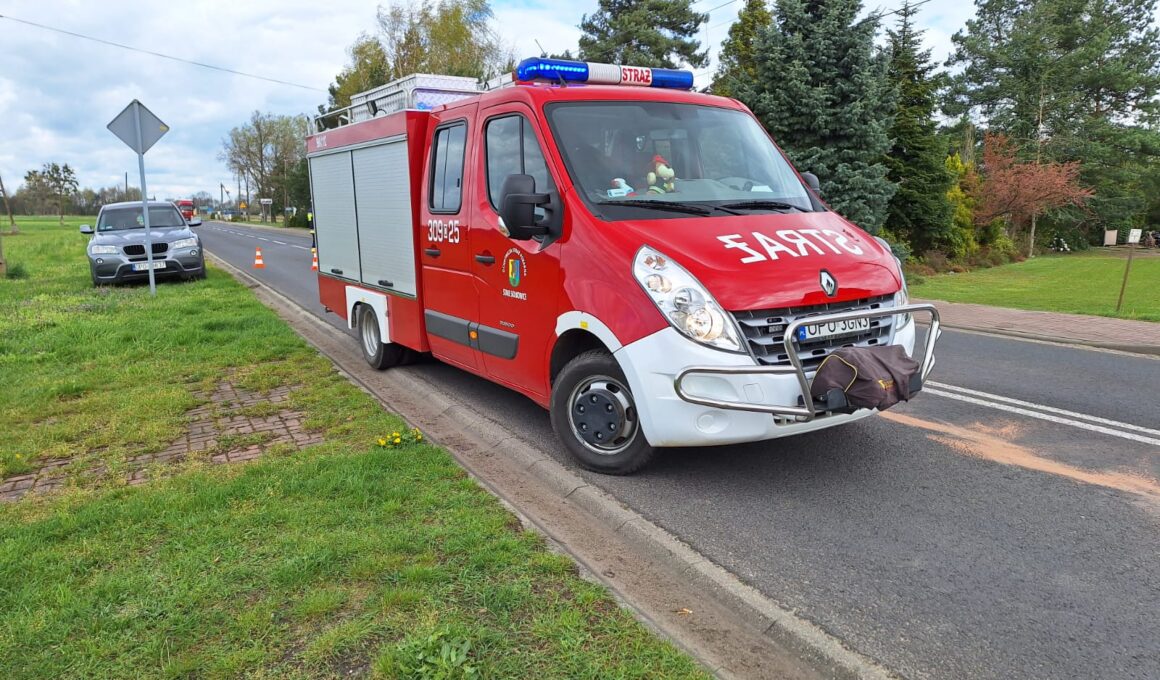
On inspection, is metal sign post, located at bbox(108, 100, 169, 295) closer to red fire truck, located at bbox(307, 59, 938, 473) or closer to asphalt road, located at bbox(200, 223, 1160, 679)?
red fire truck, located at bbox(307, 59, 938, 473)

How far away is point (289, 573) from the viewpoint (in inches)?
122

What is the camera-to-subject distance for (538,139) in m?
4.68

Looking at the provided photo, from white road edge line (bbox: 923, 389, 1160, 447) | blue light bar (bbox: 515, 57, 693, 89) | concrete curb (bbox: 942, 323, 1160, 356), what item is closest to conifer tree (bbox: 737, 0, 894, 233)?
concrete curb (bbox: 942, 323, 1160, 356)

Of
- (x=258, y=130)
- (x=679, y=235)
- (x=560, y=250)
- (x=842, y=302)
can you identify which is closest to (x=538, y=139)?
(x=560, y=250)

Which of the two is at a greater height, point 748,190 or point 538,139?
point 538,139

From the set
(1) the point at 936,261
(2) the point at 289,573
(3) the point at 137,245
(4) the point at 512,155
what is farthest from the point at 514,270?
(1) the point at 936,261

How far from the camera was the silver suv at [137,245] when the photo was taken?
13578mm

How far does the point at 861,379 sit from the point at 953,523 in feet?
3.00

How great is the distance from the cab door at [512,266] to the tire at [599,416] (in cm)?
29

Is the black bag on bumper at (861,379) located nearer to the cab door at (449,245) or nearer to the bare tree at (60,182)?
the cab door at (449,245)


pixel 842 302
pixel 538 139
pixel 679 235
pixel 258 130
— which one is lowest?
pixel 842 302

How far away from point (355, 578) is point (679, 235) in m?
2.41

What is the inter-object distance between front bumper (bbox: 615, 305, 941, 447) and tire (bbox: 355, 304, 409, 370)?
378 cm

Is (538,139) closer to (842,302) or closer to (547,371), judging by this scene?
(547,371)
